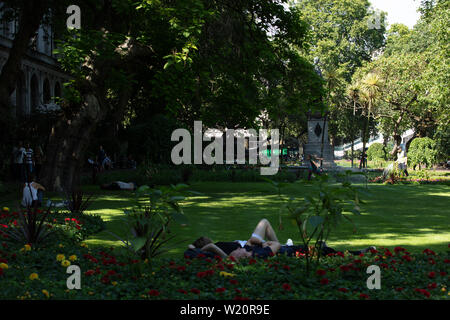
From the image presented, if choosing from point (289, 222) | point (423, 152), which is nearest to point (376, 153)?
point (423, 152)

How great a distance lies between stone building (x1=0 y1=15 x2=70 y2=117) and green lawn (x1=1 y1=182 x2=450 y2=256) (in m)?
17.4

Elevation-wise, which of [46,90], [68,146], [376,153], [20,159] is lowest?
[20,159]

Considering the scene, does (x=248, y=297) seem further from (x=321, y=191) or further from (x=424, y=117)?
(x=424, y=117)

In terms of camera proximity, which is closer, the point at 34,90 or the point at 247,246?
the point at 247,246

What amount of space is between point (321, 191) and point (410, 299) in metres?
1.41

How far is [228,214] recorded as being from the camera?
13539mm

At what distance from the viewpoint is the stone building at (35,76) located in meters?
32.3

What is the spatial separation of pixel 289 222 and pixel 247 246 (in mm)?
4686

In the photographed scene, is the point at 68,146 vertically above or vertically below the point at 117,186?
above

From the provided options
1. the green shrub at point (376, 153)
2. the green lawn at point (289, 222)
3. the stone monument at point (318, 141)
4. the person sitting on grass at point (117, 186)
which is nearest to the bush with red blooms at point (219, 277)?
the green lawn at point (289, 222)

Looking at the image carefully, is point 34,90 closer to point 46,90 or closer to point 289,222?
point 46,90

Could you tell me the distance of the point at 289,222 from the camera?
12.2 metres

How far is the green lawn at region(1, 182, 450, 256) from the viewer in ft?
32.2

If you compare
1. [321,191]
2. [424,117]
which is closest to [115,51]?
[321,191]
